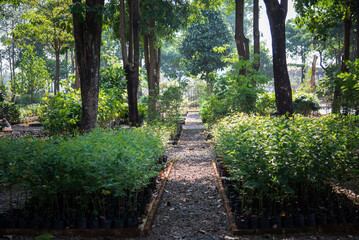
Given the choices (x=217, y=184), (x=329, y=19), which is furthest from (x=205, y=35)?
(x=217, y=184)

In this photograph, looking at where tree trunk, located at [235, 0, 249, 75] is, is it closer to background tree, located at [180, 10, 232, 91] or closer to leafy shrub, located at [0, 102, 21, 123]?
leafy shrub, located at [0, 102, 21, 123]

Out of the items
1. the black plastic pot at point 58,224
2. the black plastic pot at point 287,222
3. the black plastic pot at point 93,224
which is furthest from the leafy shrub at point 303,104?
the black plastic pot at point 58,224

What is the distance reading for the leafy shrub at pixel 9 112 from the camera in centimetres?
1614

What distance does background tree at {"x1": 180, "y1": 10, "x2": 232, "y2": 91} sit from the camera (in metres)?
29.7

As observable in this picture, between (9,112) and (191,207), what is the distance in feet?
48.6

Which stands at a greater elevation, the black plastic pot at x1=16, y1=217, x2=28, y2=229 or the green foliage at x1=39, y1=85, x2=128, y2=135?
the green foliage at x1=39, y1=85, x2=128, y2=135

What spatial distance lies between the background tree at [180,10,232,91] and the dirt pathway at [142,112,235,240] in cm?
2272

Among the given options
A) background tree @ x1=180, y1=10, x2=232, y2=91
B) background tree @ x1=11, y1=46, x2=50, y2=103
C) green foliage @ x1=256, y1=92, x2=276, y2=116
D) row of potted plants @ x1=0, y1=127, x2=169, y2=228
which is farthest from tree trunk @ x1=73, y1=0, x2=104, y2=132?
background tree @ x1=180, y1=10, x2=232, y2=91

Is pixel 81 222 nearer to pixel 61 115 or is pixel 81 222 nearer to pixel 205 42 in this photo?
pixel 61 115

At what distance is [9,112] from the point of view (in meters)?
→ 16.6

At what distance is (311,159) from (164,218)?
6.76 ft

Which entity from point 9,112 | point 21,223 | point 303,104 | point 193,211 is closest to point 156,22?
point 303,104

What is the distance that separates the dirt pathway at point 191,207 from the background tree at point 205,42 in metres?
22.7

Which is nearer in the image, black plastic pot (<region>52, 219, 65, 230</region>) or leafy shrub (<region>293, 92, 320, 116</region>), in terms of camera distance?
black plastic pot (<region>52, 219, 65, 230</region>)
